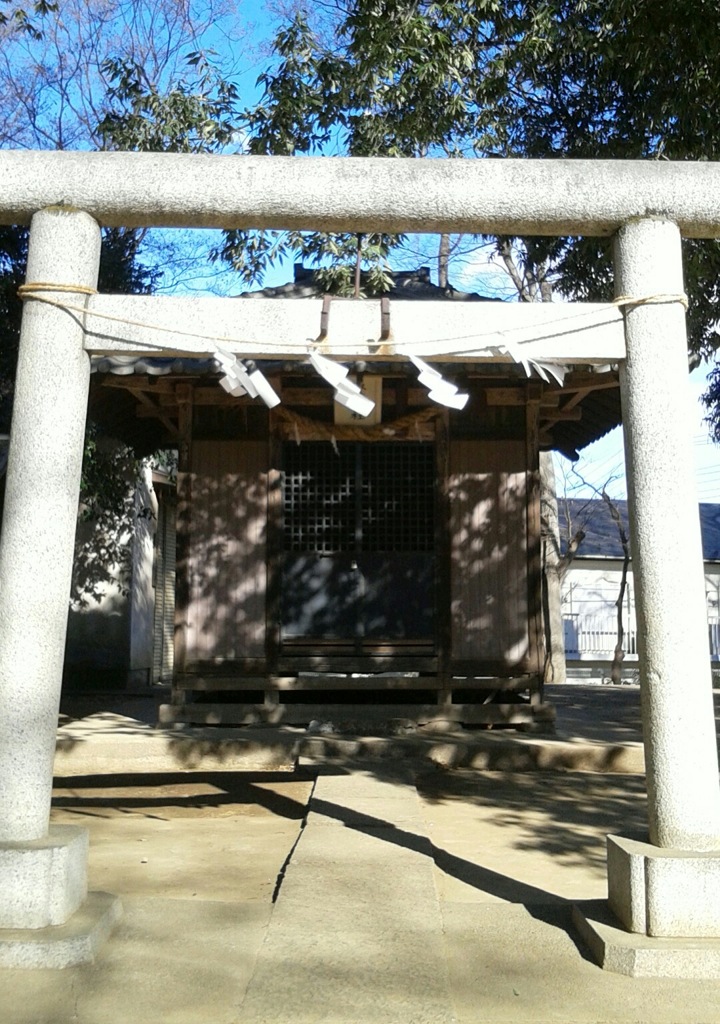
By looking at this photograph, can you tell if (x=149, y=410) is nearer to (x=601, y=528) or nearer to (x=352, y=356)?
(x=352, y=356)

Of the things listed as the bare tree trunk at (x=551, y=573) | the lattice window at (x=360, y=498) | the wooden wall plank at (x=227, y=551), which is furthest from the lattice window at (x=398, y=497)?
the bare tree trunk at (x=551, y=573)

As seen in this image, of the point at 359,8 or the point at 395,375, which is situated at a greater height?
the point at 359,8

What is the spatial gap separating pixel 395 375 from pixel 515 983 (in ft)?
19.3

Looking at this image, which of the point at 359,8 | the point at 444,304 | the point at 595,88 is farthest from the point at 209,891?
the point at 595,88

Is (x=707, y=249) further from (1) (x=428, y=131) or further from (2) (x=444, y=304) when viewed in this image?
(2) (x=444, y=304)

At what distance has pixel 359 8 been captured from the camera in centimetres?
1041

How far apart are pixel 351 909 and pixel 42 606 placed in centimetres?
189

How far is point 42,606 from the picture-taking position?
3.93m

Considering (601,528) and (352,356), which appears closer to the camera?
(352,356)

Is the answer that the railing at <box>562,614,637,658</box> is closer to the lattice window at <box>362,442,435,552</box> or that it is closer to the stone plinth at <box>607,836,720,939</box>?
the lattice window at <box>362,442,435,552</box>

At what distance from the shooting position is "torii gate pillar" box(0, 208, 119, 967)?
3.69m

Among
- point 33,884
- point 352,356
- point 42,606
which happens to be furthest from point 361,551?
point 33,884

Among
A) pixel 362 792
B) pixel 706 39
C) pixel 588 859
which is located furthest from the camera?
pixel 706 39

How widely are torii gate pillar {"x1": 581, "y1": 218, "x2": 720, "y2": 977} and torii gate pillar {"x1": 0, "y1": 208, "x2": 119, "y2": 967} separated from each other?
2.16 m
